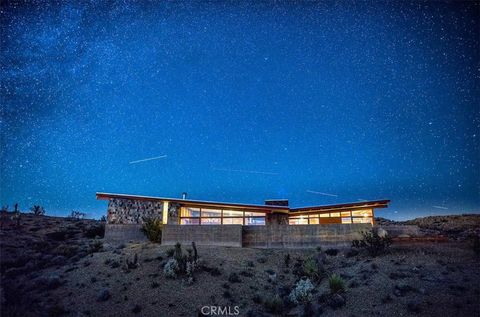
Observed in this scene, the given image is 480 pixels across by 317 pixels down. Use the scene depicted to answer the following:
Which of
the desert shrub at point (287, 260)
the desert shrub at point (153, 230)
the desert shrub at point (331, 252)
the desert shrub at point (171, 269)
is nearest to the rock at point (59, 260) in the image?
the desert shrub at point (153, 230)

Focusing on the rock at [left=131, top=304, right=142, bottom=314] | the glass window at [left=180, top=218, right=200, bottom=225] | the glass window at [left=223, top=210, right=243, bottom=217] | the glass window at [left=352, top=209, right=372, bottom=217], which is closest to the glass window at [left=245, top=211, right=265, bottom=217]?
the glass window at [left=223, top=210, right=243, bottom=217]

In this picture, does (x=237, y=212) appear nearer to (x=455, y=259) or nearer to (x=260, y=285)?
(x=260, y=285)

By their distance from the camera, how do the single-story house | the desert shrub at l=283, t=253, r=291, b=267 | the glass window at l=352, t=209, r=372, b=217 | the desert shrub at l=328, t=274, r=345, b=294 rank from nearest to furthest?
the desert shrub at l=328, t=274, r=345, b=294 → the desert shrub at l=283, t=253, r=291, b=267 → the single-story house → the glass window at l=352, t=209, r=372, b=217

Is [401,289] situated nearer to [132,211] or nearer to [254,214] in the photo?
[254,214]

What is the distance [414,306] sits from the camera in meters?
13.1

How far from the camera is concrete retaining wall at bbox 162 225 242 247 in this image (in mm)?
24547

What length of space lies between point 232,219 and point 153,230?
755cm

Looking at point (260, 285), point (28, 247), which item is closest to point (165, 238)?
point (260, 285)

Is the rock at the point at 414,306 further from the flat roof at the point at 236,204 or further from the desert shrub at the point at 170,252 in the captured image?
the flat roof at the point at 236,204

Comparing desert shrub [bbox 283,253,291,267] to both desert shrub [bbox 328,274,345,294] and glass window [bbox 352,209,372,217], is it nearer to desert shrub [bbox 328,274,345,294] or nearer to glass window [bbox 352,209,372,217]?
desert shrub [bbox 328,274,345,294]

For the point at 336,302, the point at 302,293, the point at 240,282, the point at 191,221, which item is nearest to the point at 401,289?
the point at 336,302

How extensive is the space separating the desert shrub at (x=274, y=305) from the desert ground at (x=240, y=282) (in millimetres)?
51

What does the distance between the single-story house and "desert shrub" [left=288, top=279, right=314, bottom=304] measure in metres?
7.07

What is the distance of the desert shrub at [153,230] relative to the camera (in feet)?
84.9
